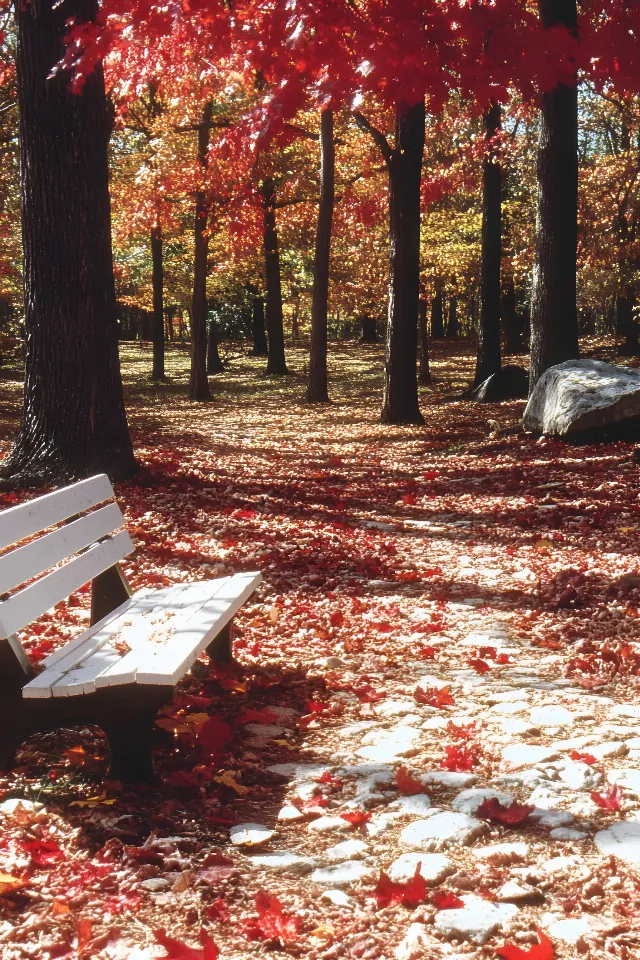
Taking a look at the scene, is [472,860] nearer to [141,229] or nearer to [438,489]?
[438,489]

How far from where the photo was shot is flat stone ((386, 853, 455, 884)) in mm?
2754

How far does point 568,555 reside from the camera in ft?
21.9

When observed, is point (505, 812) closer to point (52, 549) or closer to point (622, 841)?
point (622, 841)

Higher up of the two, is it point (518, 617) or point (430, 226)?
point (430, 226)

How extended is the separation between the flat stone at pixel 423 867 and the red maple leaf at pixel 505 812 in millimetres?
300

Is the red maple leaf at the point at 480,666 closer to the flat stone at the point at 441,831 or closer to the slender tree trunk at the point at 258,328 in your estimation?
the flat stone at the point at 441,831

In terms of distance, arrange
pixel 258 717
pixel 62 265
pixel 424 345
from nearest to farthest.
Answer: pixel 258 717
pixel 62 265
pixel 424 345

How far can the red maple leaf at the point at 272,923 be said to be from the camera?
2.46m

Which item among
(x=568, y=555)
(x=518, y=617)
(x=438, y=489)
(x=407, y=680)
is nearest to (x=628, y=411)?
(x=438, y=489)

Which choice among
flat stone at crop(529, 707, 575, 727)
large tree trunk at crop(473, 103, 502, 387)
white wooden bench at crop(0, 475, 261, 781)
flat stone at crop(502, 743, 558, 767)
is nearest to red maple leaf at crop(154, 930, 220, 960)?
white wooden bench at crop(0, 475, 261, 781)

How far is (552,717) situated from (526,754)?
46 centimetres

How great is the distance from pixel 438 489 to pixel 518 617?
13.9 ft

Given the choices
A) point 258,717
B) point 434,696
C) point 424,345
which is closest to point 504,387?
point 424,345

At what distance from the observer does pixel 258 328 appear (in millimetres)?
35000
